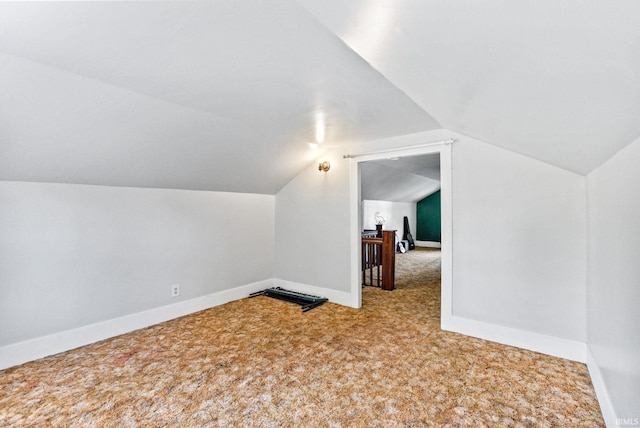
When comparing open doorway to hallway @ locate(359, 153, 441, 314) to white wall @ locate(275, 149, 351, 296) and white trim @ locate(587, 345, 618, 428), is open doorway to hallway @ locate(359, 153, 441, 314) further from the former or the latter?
white trim @ locate(587, 345, 618, 428)

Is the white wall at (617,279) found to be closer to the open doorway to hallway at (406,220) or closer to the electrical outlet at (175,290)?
the open doorway to hallway at (406,220)

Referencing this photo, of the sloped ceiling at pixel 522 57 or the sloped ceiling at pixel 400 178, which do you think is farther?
the sloped ceiling at pixel 400 178

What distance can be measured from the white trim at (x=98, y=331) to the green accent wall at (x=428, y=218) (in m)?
7.75

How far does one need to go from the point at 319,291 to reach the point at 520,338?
2.18 metres

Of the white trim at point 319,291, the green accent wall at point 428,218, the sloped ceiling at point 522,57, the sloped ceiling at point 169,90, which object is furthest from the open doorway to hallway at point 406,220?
the sloped ceiling at point 522,57

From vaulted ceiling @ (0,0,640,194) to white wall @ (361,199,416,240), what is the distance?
483 centimetres

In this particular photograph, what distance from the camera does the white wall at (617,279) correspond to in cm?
125

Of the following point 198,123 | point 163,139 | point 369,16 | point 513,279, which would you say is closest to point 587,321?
point 513,279

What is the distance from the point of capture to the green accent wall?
980 cm

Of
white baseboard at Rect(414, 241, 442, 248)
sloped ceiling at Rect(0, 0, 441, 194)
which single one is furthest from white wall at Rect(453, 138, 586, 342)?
white baseboard at Rect(414, 241, 442, 248)

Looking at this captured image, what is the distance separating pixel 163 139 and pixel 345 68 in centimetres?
164

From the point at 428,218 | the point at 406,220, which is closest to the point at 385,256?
the point at 406,220

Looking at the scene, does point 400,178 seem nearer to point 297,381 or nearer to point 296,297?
point 296,297

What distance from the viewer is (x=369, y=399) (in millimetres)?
1850
